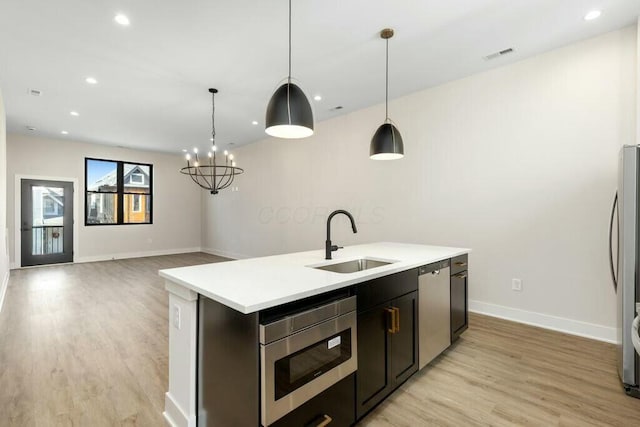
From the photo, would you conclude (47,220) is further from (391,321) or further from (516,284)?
(516,284)

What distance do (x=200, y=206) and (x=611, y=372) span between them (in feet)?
31.1

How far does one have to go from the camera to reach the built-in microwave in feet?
4.20

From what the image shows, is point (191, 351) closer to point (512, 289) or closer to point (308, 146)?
point (512, 289)

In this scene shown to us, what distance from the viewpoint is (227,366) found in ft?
4.73

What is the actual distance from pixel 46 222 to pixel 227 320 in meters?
8.16

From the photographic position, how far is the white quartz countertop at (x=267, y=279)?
1.34 metres

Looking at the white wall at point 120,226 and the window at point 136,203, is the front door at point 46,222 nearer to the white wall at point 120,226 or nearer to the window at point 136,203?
the white wall at point 120,226

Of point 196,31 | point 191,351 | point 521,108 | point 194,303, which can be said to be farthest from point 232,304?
point 521,108

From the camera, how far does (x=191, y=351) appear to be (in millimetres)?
1650

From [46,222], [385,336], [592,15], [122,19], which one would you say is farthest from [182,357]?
[46,222]

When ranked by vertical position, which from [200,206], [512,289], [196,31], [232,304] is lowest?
[512,289]

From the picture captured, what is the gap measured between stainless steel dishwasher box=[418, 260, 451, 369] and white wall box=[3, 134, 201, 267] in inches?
330

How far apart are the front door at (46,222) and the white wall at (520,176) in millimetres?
6920

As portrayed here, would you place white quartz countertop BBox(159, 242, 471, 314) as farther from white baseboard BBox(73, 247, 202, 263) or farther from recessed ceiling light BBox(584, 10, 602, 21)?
white baseboard BBox(73, 247, 202, 263)
